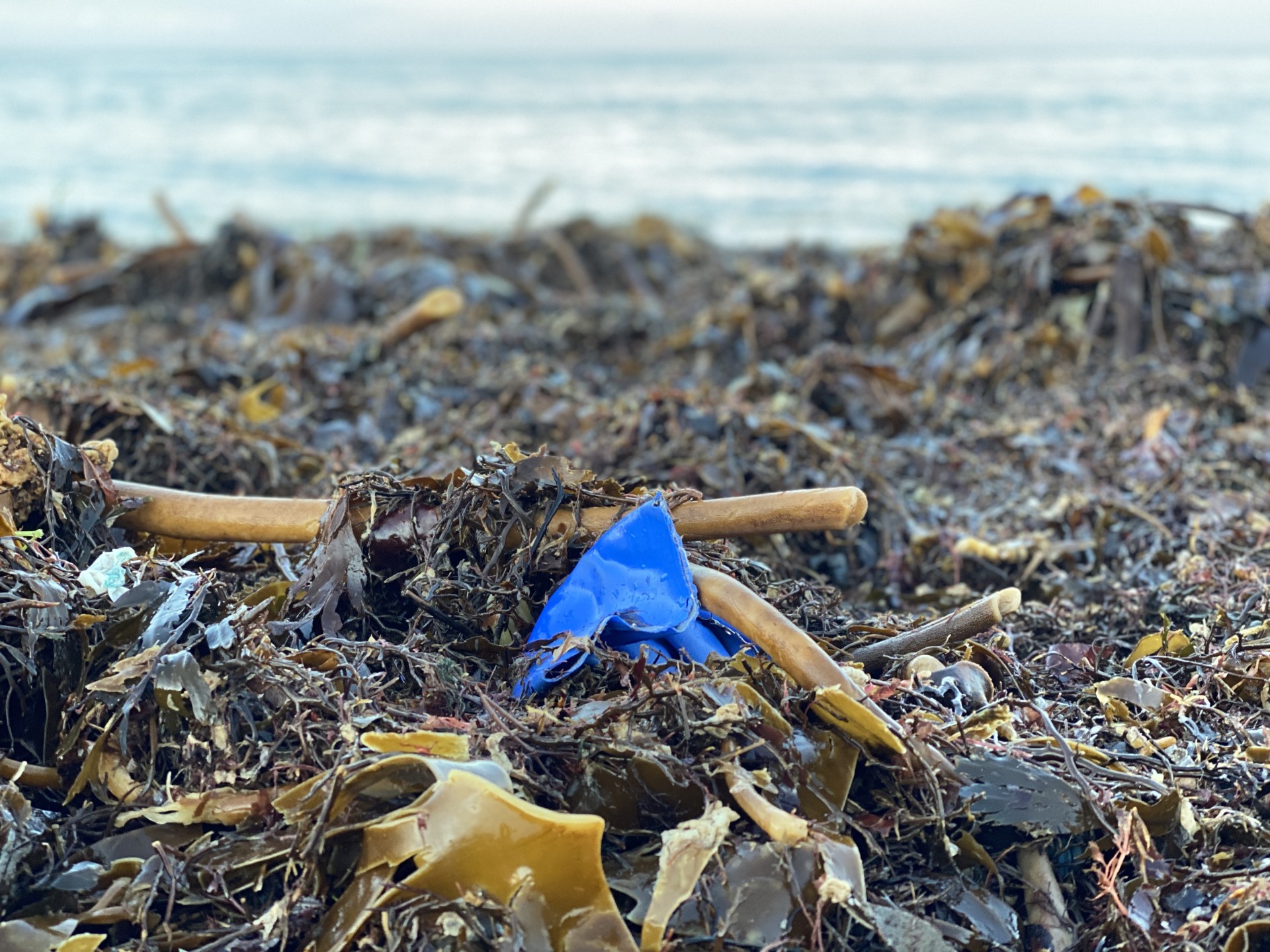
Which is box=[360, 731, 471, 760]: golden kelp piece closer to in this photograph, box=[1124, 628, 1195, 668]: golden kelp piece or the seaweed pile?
the seaweed pile

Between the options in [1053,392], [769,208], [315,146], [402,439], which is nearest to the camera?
[402,439]

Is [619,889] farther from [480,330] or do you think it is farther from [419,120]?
[419,120]

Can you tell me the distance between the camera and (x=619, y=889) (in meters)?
1.14

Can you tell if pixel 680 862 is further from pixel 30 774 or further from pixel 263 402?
pixel 263 402

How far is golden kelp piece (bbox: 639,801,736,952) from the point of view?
3.57ft

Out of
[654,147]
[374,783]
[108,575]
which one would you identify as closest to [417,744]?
[374,783]

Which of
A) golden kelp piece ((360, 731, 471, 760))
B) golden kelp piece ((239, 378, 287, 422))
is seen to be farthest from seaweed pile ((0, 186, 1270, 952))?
Result: golden kelp piece ((239, 378, 287, 422))

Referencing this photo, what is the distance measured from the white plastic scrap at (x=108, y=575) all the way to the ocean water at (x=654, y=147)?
753cm

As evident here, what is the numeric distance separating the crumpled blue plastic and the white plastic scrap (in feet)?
1.74

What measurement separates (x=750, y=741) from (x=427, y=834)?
362 millimetres

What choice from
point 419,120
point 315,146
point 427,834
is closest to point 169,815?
point 427,834

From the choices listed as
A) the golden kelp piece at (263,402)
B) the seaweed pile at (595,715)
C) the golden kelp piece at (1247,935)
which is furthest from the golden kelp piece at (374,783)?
the golden kelp piece at (263,402)

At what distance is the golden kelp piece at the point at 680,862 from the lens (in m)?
1.09

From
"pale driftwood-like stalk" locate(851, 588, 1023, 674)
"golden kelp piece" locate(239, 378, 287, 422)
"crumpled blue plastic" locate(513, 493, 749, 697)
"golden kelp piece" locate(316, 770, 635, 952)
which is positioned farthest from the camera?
"golden kelp piece" locate(239, 378, 287, 422)
